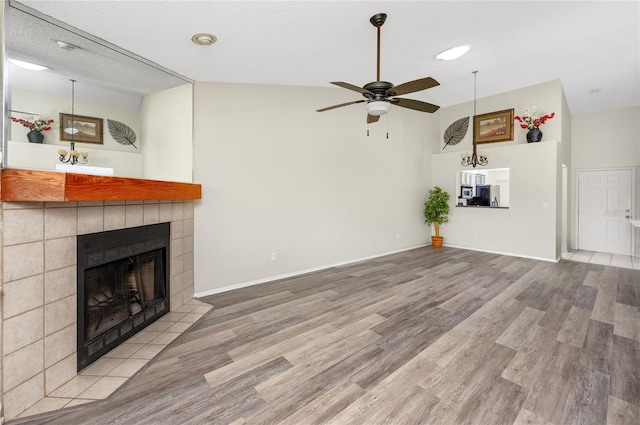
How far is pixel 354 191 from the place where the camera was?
5090 mm

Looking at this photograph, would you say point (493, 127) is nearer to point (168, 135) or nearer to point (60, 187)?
point (168, 135)

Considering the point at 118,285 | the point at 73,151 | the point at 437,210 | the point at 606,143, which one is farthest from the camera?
the point at 437,210

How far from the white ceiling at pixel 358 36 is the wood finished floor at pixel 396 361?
9.17ft

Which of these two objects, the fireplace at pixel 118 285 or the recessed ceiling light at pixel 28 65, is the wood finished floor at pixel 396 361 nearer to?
the fireplace at pixel 118 285

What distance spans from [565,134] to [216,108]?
269 inches

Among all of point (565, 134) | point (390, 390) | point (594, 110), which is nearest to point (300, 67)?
point (390, 390)

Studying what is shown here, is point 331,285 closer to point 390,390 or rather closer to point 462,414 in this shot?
point 390,390

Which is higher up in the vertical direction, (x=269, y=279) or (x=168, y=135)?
(x=168, y=135)

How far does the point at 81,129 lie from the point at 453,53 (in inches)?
162

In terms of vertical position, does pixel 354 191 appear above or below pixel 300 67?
below

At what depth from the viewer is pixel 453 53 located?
3.49 meters

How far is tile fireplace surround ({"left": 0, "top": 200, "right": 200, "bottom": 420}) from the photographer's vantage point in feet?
5.20

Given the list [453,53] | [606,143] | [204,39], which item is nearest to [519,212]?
[606,143]

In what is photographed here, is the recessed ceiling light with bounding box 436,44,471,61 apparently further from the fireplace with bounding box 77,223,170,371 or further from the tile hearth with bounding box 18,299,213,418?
the tile hearth with bounding box 18,299,213,418
